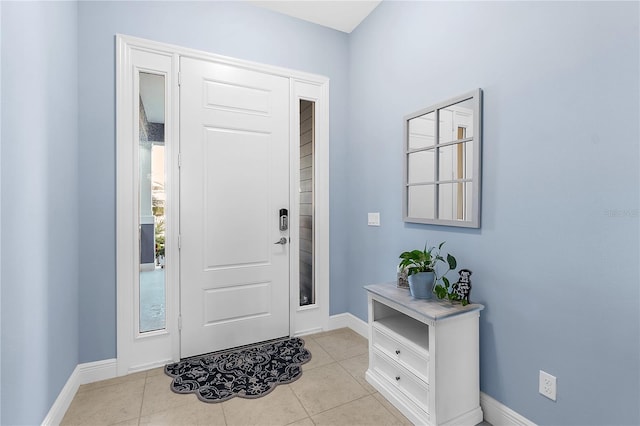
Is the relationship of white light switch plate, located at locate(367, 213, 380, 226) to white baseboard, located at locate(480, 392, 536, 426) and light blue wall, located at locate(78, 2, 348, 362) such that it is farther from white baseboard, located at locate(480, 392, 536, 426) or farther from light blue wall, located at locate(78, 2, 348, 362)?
light blue wall, located at locate(78, 2, 348, 362)

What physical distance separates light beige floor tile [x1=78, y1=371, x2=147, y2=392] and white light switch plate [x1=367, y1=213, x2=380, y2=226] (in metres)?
2.04

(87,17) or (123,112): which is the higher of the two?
(87,17)

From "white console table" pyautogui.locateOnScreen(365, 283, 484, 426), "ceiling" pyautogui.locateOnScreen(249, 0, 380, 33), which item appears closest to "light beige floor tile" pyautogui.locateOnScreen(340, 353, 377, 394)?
"white console table" pyautogui.locateOnScreen(365, 283, 484, 426)

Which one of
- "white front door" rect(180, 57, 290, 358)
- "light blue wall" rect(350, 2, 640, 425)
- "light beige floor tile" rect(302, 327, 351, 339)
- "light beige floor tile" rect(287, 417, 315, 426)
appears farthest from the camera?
"light beige floor tile" rect(302, 327, 351, 339)

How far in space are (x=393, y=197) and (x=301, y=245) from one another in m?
0.95

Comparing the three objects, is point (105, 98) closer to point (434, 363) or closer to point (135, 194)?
point (135, 194)

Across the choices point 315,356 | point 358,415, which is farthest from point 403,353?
point 315,356

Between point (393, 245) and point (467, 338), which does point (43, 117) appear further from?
point (467, 338)

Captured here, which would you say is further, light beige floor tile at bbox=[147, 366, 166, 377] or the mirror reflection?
light beige floor tile at bbox=[147, 366, 166, 377]

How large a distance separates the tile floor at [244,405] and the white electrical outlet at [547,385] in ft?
2.29

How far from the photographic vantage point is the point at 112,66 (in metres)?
2.15

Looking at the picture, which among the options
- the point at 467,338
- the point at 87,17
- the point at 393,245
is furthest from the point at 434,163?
→ the point at 87,17

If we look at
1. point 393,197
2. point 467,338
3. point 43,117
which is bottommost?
point 467,338

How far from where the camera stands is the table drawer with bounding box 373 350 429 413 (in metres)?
1.67
